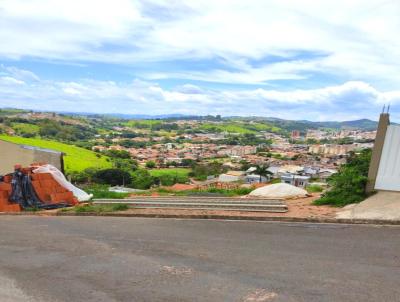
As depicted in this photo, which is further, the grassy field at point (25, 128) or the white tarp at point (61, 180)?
the grassy field at point (25, 128)

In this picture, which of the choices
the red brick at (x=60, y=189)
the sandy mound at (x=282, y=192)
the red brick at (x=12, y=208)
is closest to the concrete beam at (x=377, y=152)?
the sandy mound at (x=282, y=192)

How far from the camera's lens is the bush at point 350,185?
1152 centimetres

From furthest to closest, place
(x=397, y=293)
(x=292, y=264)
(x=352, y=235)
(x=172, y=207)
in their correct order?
(x=172, y=207) < (x=352, y=235) < (x=292, y=264) < (x=397, y=293)

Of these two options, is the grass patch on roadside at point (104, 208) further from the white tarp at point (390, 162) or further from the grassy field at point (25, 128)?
the grassy field at point (25, 128)

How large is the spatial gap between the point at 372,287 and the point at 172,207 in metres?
8.70

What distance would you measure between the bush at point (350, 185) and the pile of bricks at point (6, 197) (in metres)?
10.6

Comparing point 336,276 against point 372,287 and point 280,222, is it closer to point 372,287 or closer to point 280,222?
point 372,287

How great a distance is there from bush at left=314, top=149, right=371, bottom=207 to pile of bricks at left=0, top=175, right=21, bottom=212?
1060 centimetres

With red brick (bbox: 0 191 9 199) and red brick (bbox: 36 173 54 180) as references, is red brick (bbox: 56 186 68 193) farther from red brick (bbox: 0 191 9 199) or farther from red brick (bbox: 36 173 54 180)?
red brick (bbox: 0 191 9 199)

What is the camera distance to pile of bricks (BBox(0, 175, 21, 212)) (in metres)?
16.1

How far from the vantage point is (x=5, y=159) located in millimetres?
24516

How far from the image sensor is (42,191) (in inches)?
655

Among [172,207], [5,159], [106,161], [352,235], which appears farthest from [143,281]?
[106,161]

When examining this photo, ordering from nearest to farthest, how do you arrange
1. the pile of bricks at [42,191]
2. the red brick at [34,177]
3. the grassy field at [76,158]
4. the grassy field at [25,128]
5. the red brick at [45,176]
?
the pile of bricks at [42,191]
the red brick at [34,177]
the red brick at [45,176]
the grassy field at [76,158]
the grassy field at [25,128]
